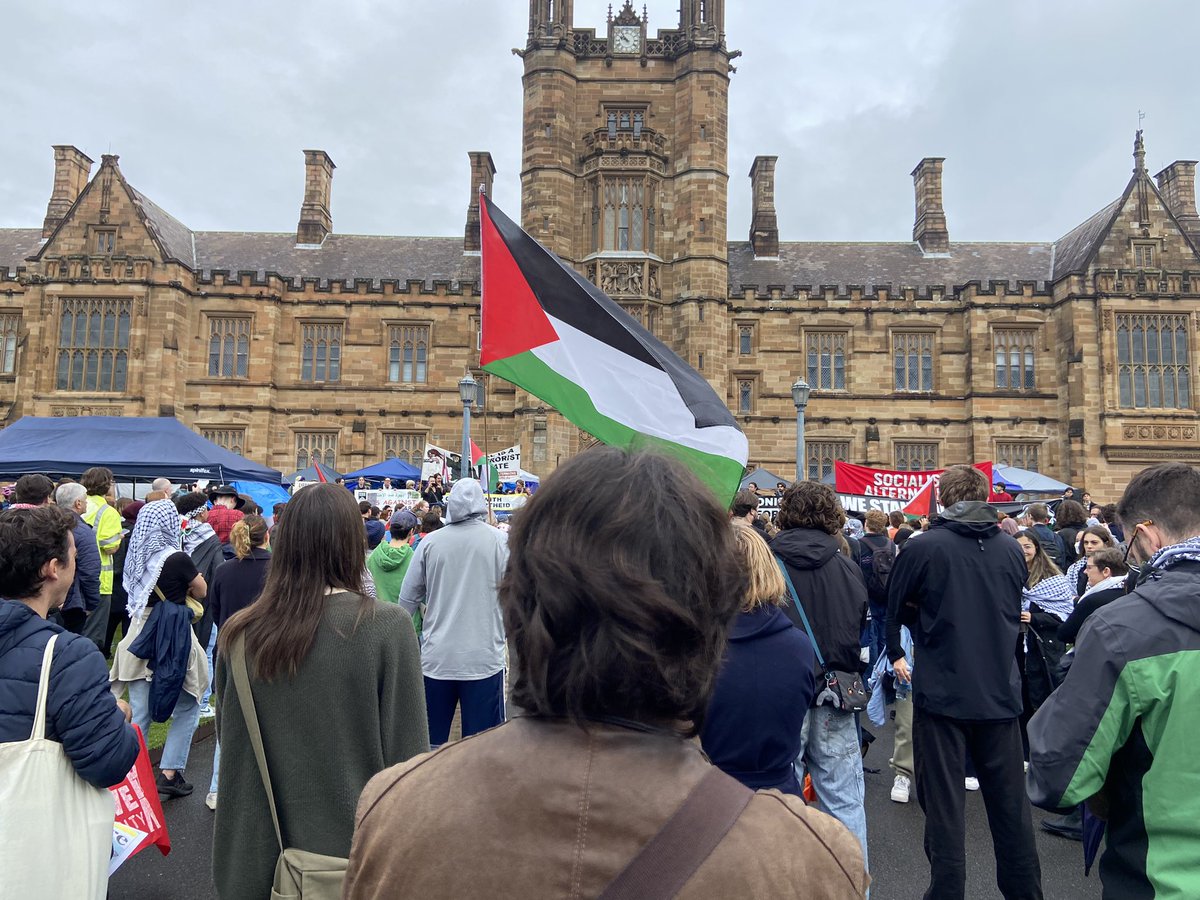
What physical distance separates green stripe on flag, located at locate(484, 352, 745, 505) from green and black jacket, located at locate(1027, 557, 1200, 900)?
4.85 ft

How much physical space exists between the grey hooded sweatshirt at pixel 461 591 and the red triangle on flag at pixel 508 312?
1011mm

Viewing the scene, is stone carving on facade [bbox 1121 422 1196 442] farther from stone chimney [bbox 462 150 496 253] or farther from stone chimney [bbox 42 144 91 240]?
stone chimney [bbox 42 144 91 240]

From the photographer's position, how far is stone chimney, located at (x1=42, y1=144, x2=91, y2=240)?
102ft

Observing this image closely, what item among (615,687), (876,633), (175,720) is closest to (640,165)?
(876,633)

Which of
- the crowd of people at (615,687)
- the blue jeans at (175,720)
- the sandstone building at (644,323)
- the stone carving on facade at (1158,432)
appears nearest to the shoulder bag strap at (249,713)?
the crowd of people at (615,687)

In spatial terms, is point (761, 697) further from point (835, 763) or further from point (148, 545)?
point (148, 545)

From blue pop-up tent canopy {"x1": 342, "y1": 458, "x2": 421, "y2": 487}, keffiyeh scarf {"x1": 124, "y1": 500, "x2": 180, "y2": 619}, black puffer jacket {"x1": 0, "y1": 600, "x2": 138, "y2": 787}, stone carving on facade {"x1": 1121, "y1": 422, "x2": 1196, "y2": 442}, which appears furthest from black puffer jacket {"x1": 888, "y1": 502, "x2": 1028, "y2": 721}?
stone carving on facade {"x1": 1121, "y1": 422, "x2": 1196, "y2": 442}

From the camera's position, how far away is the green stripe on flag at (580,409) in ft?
11.9

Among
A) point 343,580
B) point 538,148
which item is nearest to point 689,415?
point 343,580

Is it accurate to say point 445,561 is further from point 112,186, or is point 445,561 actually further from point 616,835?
point 112,186

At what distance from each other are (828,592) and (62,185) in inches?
1465

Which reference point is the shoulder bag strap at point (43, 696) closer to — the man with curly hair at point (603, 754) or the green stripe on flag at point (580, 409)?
the man with curly hair at point (603, 754)

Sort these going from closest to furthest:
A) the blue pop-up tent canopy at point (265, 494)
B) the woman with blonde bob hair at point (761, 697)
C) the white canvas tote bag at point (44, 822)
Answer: the white canvas tote bag at point (44, 822) → the woman with blonde bob hair at point (761, 697) → the blue pop-up tent canopy at point (265, 494)

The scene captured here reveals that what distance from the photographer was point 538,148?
27359 mm
